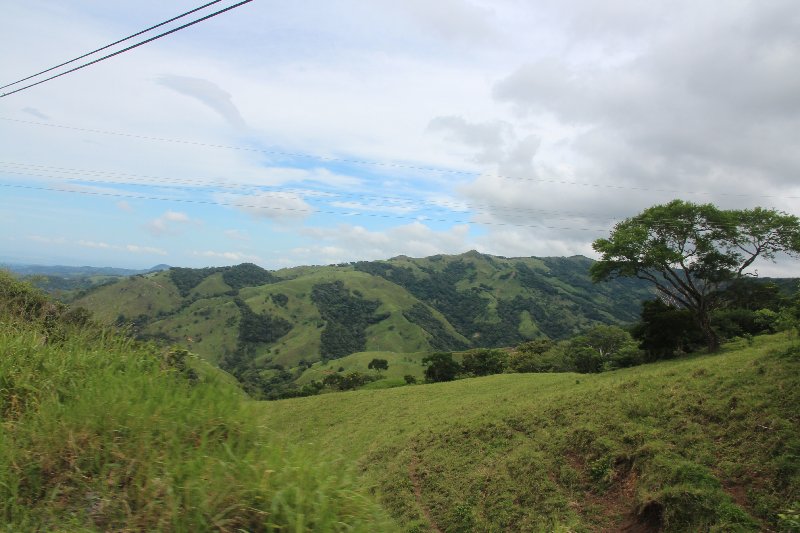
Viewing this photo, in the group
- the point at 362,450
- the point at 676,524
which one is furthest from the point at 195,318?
the point at 676,524

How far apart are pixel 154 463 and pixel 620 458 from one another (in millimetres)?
13419

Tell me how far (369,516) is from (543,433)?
49.3 ft

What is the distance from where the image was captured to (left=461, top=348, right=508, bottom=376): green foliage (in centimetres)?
6838

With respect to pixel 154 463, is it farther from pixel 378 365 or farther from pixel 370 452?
pixel 378 365

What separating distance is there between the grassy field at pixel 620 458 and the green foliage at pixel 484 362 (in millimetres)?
48178

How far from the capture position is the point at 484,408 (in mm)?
23688

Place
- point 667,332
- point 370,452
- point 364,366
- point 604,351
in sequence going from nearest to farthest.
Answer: point 370,452 < point 667,332 < point 604,351 < point 364,366

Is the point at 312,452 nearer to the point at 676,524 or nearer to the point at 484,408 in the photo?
the point at 676,524

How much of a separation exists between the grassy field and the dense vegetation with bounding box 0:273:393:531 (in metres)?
0.69

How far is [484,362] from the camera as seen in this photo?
6925 centimetres

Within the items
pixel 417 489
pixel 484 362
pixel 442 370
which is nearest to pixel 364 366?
pixel 484 362

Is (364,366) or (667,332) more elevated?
(667,332)

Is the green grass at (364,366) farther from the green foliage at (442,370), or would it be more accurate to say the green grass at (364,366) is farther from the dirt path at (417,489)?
the dirt path at (417,489)

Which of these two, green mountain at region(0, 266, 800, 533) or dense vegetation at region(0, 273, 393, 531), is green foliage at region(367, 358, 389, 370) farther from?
dense vegetation at region(0, 273, 393, 531)
